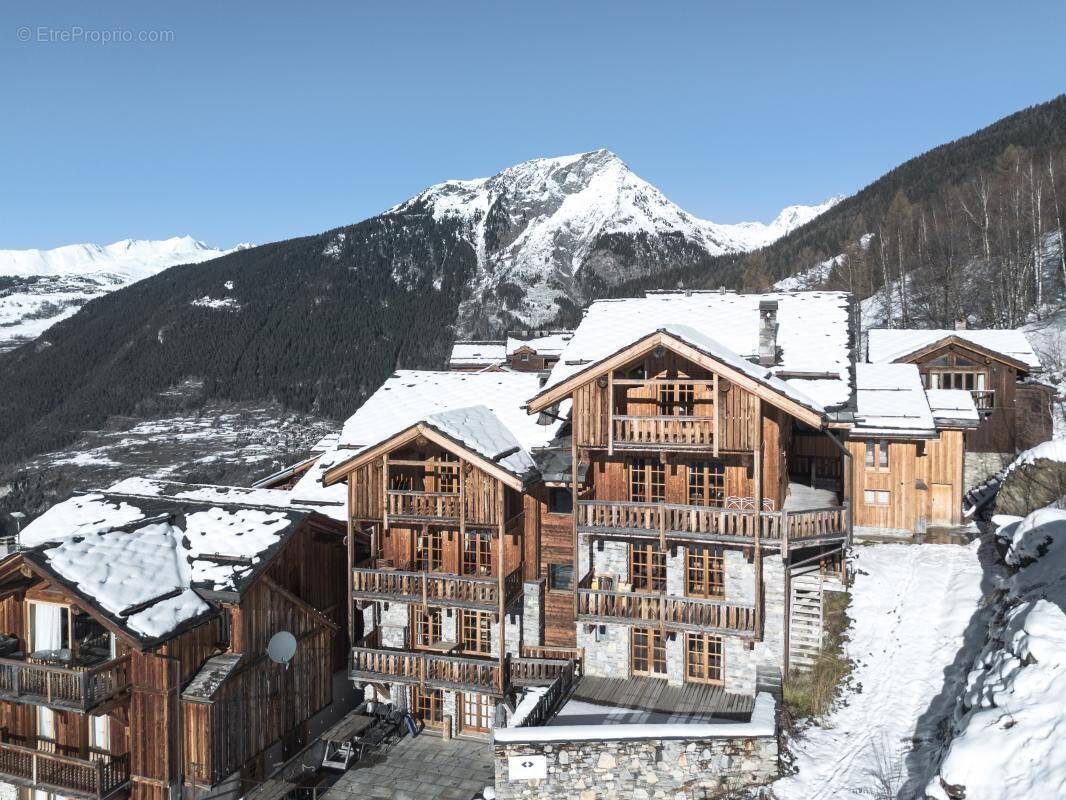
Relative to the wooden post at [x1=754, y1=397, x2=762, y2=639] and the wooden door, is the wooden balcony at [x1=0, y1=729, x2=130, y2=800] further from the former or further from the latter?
the wooden door

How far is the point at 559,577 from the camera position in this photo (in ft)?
80.5

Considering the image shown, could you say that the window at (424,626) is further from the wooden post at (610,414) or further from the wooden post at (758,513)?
the wooden post at (758,513)

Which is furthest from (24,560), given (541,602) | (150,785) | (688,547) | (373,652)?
(688,547)

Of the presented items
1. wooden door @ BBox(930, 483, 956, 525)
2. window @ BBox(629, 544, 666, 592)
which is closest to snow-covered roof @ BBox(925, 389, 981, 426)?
wooden door @ BBox(930, 483, 956, 525)

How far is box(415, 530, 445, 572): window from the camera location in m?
25.0

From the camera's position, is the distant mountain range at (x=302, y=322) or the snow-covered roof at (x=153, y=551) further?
the distant mountain range at (x=302, y=322)

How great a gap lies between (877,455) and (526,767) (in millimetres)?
18263

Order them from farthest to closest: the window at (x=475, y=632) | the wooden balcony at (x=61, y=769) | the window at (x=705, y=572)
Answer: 1. the window at (x=475, y=632)
2. the window at (x=705, y=572)
3. the wooden balcony at (x=61, y=769)

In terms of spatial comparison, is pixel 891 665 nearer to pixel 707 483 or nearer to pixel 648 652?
pixel 648 652

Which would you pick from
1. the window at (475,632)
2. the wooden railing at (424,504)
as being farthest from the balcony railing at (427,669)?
the wooden railing at (424,504)

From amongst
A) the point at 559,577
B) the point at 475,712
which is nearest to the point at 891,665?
the point at 559,577

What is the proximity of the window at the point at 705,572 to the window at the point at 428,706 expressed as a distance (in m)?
8.79

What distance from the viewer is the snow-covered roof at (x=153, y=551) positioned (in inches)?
787

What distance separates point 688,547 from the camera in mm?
22500
